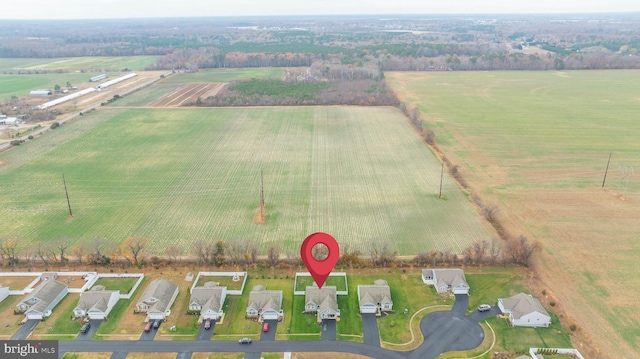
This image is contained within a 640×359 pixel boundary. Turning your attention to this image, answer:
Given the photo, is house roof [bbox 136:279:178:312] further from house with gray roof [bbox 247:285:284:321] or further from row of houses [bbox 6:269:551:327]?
house with gray roof [bbox 247:285:284:321]

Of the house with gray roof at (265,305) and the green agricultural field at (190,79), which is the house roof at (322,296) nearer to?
the house with gray roof at (265,305)

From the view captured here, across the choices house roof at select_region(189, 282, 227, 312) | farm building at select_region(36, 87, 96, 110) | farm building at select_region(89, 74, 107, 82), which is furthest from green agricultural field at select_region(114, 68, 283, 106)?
house roof at select_region(189, 282, 227, 312)

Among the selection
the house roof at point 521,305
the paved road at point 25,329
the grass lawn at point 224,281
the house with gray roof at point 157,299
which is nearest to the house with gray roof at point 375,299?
the house roof at point 521,305

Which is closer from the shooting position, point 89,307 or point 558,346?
point 558,346

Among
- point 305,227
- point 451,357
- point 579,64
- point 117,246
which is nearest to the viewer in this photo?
point 451,357

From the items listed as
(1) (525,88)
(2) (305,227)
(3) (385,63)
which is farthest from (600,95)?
(2) (305,227)

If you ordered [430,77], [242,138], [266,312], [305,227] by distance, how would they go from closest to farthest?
[266,312] → [305,227] → [242,138] → [430,77]

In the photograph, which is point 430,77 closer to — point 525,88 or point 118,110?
point 525,88

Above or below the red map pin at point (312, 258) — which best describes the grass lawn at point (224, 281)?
below
